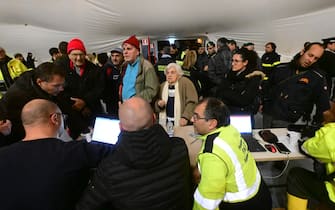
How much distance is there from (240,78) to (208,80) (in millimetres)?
1704

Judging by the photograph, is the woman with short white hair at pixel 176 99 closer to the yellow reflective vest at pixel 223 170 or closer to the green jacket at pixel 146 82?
the green jacket at pixel 146 82

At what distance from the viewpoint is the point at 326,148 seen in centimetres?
139

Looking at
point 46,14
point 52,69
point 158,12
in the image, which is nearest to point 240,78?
point 52,69

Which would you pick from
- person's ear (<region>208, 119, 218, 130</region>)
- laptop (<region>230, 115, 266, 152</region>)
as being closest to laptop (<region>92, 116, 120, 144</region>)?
person's ear (<region>208, 119, 218, 130</region>)

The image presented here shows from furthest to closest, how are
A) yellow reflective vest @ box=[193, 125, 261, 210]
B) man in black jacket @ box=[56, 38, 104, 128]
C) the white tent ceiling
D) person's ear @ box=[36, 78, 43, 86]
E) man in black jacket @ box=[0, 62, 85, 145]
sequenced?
the white tent ceiling
man in black jacket @ box=[56, 38, 104, 128]
person's ear @ box=[36, 78, 43, 86]
man in black jacket @ box=[0, 62, 85, 145]
yellow reflective vest @ box=[193, 125, 261, 210]

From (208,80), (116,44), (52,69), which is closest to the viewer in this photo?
(52,69)

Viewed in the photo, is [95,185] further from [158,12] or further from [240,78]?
[158,12]

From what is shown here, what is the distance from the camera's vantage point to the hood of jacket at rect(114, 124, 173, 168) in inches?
39.4

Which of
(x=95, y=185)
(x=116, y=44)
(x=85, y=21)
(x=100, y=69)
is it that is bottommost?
(x=95, y=185)

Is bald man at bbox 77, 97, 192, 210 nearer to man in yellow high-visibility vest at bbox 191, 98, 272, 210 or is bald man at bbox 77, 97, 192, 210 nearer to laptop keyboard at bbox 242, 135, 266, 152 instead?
man in yellow high-visibility vest at bbox 191, 98, 272, 210

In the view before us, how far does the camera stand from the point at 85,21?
181 inches

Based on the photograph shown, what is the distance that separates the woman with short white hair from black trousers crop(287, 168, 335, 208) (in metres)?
1.03

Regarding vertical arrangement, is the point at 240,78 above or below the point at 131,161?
above

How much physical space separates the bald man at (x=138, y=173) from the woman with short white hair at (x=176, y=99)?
1312mm
